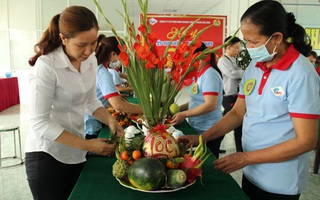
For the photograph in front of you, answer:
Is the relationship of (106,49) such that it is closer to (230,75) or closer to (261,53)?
(261,53)

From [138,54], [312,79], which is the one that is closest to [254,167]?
[312,79]

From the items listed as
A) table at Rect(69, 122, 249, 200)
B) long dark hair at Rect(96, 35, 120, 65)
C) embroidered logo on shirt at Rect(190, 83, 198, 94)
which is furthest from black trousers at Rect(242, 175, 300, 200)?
long dark hair at Rect(96, 35, 120, 65)

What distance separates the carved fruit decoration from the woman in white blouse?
0.20 metres

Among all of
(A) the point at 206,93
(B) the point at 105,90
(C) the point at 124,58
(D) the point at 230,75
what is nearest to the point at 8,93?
(D) the point at 230,75

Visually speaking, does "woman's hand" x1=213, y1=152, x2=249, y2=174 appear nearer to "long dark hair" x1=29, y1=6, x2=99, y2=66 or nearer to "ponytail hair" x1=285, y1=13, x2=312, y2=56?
"ponytail hair" x1=285, y1=13, x2=312, y2=56

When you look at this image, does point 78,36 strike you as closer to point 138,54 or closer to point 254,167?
point 138,54

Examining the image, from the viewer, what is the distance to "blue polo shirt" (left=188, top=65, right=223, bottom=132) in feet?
6.41

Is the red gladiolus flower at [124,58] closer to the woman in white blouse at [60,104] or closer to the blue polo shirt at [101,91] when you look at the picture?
the woman in white blouse at [60,104]

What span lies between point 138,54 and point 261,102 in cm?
51

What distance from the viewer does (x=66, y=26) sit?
1145mm

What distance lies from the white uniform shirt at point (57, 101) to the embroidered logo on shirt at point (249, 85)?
0.71m

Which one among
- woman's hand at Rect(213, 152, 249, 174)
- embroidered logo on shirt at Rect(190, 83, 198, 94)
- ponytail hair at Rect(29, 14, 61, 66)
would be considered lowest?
woman's hand at Rect(213, 152, 249, 174)

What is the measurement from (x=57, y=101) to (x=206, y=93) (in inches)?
41.3

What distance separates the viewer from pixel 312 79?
0.99 meters
